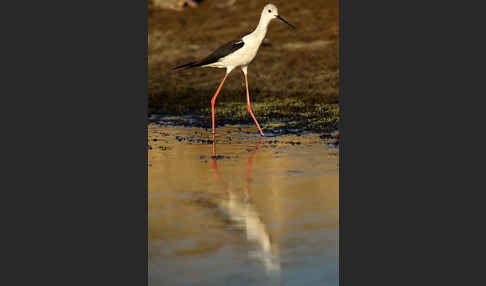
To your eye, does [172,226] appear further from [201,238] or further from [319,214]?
[319,214]

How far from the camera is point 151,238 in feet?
20.6

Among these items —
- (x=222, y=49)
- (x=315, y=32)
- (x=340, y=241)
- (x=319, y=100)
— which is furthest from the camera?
(x=315, y=32)

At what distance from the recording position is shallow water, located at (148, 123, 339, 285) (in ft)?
17.8

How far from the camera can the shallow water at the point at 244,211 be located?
214 inches

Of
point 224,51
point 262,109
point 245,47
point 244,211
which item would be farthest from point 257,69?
point 244,211

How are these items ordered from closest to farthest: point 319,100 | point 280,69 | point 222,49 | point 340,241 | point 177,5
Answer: point 340,241 < point 222,49 < point 319,100 < point 280,69 < point 177,5

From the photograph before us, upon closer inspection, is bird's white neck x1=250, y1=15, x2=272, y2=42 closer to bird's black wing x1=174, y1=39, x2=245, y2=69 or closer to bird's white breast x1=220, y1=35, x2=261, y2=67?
bird's white breast x1=220, y1=35, x2=261, y2=67

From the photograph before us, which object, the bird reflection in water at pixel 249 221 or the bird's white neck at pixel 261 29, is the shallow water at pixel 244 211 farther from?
the bird's white neck at pixel 261 29

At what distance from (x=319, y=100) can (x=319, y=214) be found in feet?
26.4

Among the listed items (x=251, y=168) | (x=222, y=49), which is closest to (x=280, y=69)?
(x=222, y=49)

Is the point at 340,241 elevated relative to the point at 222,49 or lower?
lower

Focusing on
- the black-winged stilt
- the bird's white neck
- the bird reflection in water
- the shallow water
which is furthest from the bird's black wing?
the bird reflection in water

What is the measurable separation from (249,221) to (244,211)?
371 mm

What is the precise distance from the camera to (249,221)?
672 centimetres
